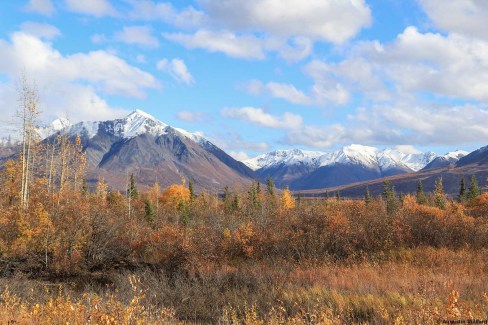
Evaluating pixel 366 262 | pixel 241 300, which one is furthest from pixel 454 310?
pixel 366 262

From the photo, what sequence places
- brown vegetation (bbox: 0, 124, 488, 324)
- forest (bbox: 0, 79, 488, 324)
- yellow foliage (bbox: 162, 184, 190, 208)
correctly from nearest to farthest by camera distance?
forest (bbox: 0, 79, 488, 324) < brown vegetation (bbox: 0, 124, 488, 324) < yellow foliage (bbox: 162, 184, 190, 208)

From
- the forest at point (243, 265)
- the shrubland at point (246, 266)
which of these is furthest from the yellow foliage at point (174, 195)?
the forest at point (243, 265)

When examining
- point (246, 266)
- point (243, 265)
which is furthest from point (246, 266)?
point (243, 265)

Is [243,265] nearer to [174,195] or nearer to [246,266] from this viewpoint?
[246,266]

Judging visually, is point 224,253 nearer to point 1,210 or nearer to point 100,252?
point 100,252

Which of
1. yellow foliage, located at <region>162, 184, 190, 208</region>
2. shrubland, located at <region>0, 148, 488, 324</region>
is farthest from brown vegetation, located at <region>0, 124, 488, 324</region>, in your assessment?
yellow foliage, located at <region>162, 184, 190, 208</region>

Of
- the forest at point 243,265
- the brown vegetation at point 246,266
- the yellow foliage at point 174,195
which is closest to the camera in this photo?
the forest at point 243,265

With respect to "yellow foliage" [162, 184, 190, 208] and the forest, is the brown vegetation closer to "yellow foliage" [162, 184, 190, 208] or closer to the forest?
the forest

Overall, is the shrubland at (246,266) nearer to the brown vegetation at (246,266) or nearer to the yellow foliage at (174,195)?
the brown vegetation at (246,266)

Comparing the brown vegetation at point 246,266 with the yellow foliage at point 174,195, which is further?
the yellow foliage at point 174,195

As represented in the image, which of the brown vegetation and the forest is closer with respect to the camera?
the forest

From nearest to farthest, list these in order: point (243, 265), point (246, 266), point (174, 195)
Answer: point (246, 266)
point (243, 265)
point (174, 195)

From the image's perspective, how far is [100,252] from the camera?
34.2 m

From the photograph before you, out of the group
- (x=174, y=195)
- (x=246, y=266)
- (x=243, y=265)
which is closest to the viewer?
(x=246, y=266)
